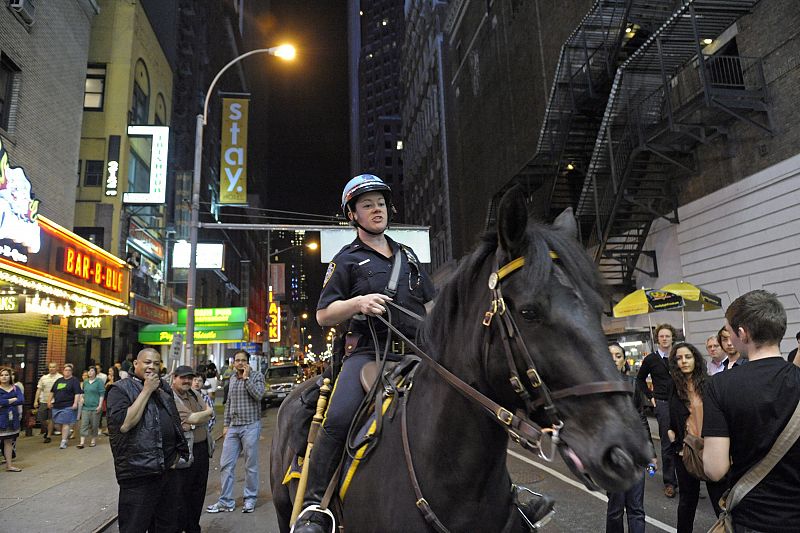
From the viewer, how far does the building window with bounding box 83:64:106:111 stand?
2448 cm

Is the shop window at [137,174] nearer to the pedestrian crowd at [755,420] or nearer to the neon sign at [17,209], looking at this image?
the neon sign at [17,209]

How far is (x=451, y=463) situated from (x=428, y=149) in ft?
177

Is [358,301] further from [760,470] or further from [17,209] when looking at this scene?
[17,209]

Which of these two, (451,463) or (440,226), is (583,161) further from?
(440,226)

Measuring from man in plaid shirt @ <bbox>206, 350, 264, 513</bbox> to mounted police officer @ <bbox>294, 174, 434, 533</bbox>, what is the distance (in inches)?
256

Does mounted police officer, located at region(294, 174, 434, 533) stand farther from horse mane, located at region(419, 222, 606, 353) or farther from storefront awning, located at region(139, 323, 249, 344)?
storefront awning, located at region(139, 323, 249, 344)

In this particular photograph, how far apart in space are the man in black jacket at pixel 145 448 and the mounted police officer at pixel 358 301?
129 inches

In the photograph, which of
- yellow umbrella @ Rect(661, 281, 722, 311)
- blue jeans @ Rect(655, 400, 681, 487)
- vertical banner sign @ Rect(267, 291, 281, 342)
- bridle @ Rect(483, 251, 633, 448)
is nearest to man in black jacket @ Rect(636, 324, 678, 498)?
blue jeans @ Rect(655, 400, 681, 487)

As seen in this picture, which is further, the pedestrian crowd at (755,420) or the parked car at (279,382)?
the parked car at (279,382)

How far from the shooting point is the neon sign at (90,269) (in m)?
14.2

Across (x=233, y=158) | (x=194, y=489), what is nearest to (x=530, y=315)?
(x=194, y=489)

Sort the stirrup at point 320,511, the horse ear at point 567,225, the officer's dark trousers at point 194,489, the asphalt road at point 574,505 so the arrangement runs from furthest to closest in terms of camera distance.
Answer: the asphalt road at point 574,505
the officer's dark trousers at point 194,489
the stirrup at point 320,511
the horse ear at point 567,225

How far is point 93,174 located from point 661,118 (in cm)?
2372

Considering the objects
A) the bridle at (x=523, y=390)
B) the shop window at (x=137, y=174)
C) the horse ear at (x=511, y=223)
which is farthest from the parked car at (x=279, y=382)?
the horse ear at (x=511, y=223)
